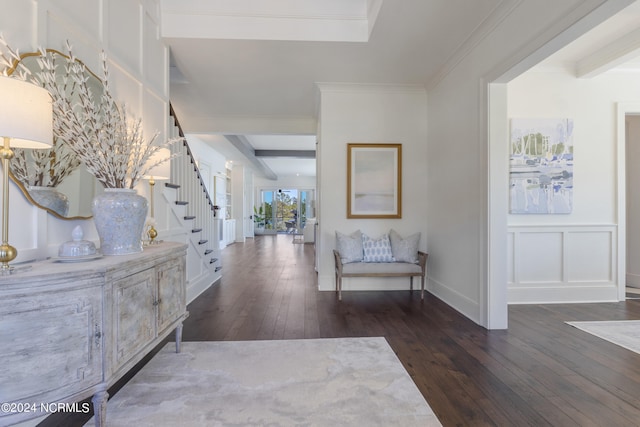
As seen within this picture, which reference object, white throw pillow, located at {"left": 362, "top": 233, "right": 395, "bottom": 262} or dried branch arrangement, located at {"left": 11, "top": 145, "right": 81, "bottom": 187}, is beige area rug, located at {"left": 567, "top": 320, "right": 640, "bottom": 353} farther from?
dried branch arrangement, located at {"left": 11, "top": 145, "right": 81, "bottom": 187}

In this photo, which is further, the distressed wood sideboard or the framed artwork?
the framed artwork

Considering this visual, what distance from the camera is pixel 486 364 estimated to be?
84.1 inches

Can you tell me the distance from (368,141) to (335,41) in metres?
1.47

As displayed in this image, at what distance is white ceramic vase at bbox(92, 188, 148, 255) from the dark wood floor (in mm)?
1257

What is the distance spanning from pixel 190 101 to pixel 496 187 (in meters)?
4.69

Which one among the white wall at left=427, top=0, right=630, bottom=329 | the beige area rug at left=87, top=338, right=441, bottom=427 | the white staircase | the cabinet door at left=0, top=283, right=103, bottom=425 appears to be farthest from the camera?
the white staircase

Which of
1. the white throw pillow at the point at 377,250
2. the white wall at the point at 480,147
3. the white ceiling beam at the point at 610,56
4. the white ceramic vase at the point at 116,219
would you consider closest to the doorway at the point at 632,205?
the white ceiling beam at the point at 610,56

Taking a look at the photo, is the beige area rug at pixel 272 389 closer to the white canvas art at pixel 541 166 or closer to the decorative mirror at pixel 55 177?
the decorative mirror at pixel 55 177

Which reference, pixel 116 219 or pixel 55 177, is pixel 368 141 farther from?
pixel 55 177

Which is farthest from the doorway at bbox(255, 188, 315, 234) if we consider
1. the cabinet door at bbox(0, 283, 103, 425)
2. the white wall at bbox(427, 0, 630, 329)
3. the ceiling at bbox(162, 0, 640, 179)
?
the cabinet door at bbox(0, 283, 103, 425)

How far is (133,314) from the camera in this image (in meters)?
1.62

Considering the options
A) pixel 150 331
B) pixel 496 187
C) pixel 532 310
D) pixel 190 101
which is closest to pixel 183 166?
pixel 190 101

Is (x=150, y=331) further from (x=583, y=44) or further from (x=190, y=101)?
(x=583, y=44)

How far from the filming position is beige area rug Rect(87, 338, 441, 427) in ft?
5.19
